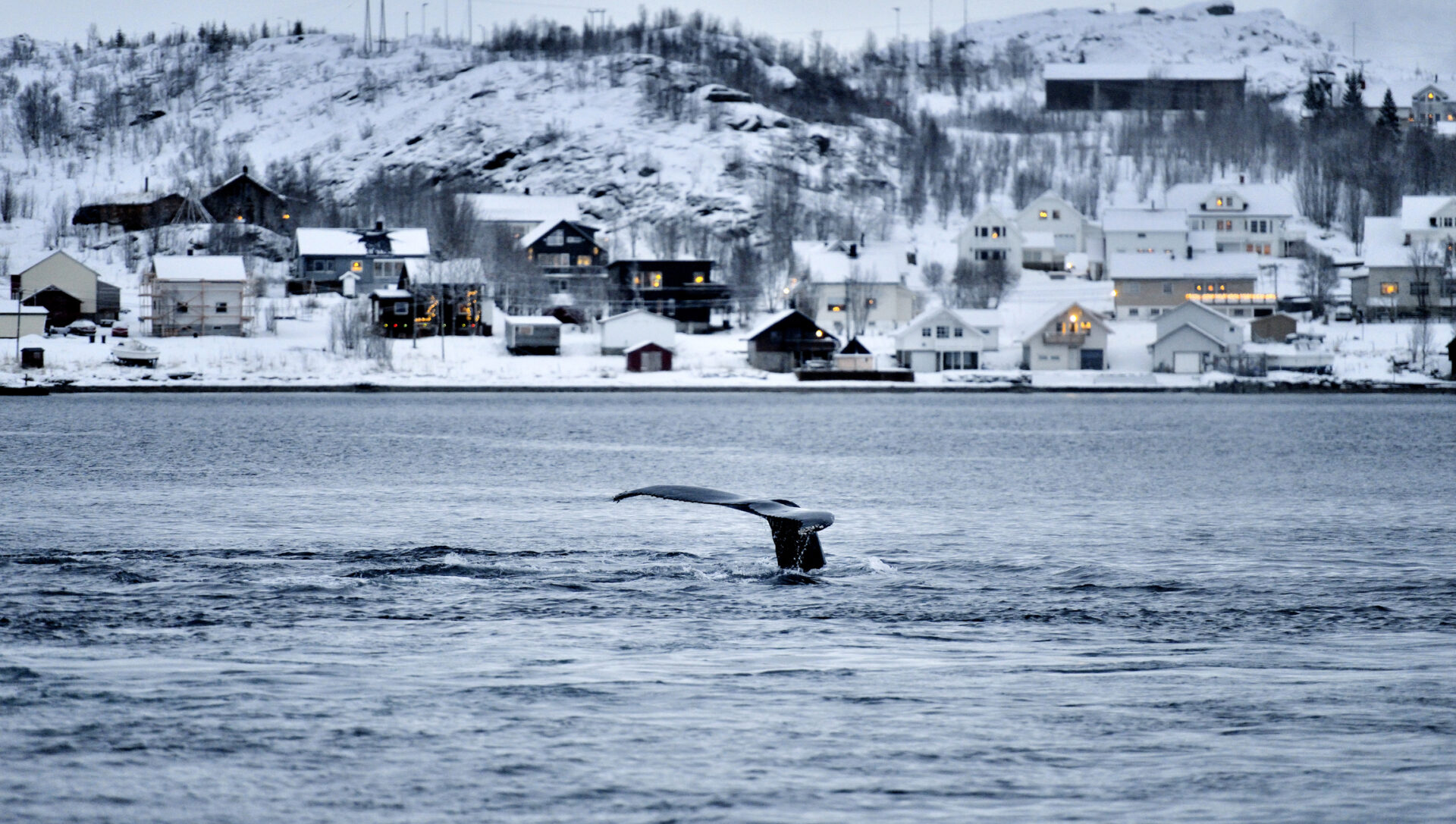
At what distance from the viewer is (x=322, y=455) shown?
4834 centimetres

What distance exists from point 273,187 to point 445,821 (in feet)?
542

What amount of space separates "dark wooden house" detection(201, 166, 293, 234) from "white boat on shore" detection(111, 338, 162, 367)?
5741 centimetres

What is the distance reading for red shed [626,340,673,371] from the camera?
92312 millimetres

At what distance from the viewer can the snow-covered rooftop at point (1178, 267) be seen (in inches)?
4483

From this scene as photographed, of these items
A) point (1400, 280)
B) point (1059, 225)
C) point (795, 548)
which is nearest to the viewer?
point (795, 548)

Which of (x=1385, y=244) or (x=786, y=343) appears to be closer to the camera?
(x=786, y=343)

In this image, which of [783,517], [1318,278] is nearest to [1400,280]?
[1318,278]

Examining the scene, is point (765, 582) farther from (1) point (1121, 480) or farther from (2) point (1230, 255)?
(2) point (1230, 255)

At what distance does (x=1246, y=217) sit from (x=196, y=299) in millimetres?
89449

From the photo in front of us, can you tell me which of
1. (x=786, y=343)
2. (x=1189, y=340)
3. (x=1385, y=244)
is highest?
(x=1385, y=244)

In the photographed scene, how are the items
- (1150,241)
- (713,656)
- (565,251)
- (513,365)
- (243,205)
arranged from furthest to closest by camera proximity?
(243,205)
(1150,241)
(565,251)
(513,365)
(713,656)

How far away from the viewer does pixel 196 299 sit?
9656 cm

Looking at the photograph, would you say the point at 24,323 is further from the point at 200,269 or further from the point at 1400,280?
the point at 1400,280

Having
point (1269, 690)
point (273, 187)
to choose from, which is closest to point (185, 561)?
point (1269, 690)
